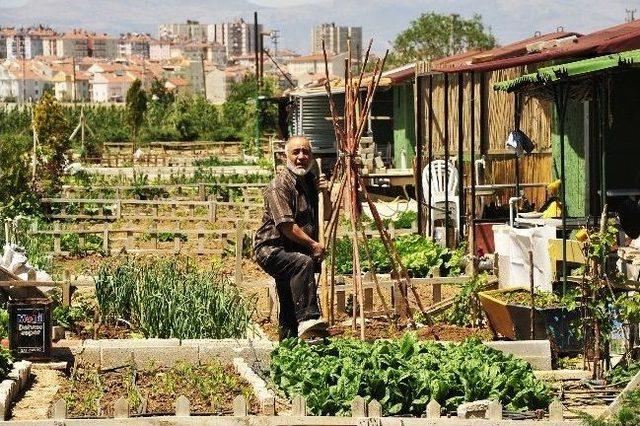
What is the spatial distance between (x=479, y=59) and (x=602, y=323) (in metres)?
10.1

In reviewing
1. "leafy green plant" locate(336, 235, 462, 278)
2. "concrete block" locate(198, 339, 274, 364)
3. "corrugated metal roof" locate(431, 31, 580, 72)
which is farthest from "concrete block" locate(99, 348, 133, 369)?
"corrugated metal roof" locate(431, 31, 580, 72)

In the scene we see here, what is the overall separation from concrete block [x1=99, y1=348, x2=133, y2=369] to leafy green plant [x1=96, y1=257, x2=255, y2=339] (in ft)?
2.16

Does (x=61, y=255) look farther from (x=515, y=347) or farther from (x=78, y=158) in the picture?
(x=78, y=158)

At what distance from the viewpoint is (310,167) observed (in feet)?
38.3

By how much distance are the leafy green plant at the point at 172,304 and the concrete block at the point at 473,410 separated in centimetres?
327

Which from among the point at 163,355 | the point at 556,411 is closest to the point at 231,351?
the point at 163,355

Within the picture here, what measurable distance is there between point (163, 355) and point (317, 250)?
1.34 meters

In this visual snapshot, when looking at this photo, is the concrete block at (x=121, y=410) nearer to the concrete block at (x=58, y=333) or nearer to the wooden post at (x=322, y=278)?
the concrete block at (x=58, y=333)

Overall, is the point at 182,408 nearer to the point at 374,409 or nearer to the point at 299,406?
the point at 299,406

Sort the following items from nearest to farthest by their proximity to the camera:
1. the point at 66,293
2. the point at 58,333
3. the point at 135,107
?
the point at 58,333 < the point at 66,293 < the point at 135,107

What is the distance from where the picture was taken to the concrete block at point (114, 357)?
11430mm

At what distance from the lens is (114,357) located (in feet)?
37.7

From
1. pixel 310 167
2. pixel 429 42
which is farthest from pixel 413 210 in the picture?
pixel 429 42

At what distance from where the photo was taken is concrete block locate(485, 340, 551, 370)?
11.1 metres
